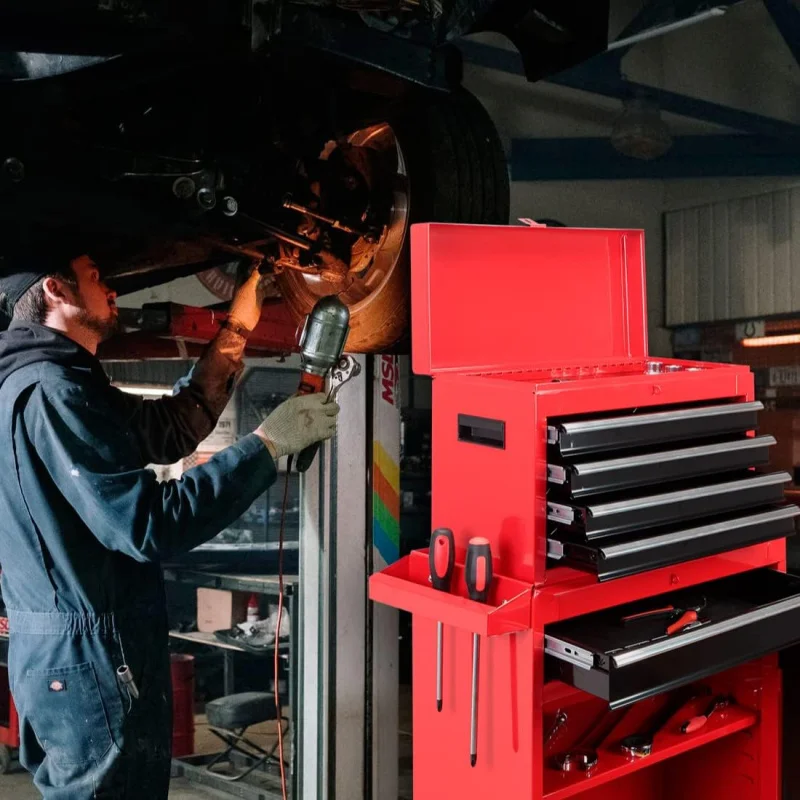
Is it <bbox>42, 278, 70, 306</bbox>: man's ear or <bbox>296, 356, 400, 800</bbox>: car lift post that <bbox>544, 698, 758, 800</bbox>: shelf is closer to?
<bbox>296, 356, 400, 800</bbox>: car lift post

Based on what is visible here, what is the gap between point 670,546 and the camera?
4.98 feet

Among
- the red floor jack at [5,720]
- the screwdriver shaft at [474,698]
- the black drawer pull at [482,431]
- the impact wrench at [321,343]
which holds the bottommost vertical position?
the red floor jack at [5,720]

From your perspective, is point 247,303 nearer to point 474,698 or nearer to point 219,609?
point 474,698

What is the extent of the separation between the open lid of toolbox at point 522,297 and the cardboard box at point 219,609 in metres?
2.56

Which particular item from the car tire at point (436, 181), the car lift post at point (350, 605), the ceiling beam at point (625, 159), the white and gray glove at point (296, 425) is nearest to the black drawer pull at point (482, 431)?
the white and gray glove at point (296, 425)

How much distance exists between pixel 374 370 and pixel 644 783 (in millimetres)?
1257

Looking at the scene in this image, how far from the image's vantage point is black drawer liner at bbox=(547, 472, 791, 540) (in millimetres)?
1430

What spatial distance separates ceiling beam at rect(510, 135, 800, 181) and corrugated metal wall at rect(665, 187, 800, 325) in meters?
1.16

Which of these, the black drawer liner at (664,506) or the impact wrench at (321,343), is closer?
the black drawer liner at (664,506)

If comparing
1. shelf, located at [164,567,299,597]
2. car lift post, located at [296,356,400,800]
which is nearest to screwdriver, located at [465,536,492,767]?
car lift post, located at [296,356,400,800]

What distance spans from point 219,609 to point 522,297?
2.72m

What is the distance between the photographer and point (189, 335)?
86.4 inches

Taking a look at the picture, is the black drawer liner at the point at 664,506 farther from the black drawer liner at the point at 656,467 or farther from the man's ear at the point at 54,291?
the man's ear at the point at 54,291

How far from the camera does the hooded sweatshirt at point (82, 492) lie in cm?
151
